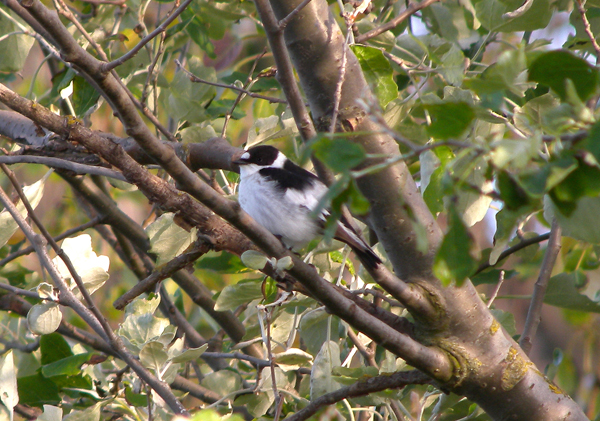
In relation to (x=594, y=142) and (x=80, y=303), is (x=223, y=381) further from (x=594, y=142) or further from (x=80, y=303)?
(x=594, y=142)

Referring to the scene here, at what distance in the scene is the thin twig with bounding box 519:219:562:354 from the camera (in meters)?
2.29

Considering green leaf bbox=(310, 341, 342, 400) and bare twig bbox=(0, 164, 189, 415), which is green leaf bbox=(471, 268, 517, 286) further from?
bare twig bbox=(0, 164, 189, 415)

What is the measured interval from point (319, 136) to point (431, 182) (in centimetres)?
85

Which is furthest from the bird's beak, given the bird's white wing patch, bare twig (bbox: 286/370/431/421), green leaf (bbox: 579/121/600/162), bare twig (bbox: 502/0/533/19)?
green leaf (bbox: 579/121/600/162)

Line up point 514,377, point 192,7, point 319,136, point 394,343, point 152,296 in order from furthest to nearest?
point 192,7, point 152,296, point 514,377, point 394,343, point 319,136

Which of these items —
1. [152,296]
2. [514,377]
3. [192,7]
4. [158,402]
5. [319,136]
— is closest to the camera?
[319,136]

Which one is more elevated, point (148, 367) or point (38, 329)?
point (38, 329)

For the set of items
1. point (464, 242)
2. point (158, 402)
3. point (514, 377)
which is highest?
point (464, 242)

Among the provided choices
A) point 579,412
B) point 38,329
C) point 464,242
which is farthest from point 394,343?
point 38,329

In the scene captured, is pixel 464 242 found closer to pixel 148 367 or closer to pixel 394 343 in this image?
pixel 394 343

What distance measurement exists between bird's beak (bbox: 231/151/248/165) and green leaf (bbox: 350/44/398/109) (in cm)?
63

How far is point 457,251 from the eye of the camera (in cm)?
83

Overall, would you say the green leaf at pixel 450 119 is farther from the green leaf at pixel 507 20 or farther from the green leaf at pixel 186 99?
the green leaf at pixel 186 99

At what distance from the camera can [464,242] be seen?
0.82m
